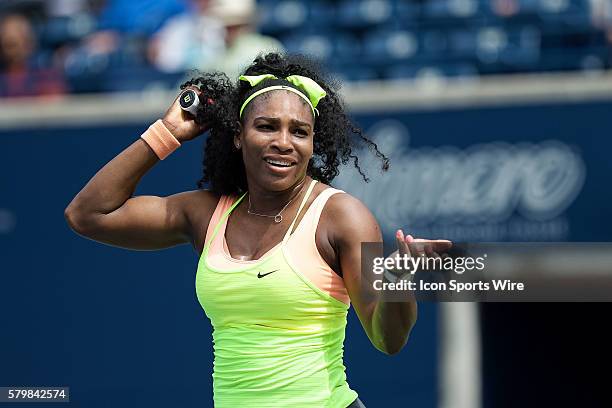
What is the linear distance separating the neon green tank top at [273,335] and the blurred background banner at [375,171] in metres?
2.75

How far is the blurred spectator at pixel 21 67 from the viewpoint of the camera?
737 centimetres

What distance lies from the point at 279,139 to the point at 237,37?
4.02 meters

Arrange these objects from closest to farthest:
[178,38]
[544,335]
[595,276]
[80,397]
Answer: [595,276] < [544,335] < [80,397] < [178,38]

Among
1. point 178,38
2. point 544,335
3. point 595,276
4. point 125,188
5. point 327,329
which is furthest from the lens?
point 178,38

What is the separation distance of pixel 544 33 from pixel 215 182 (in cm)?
407

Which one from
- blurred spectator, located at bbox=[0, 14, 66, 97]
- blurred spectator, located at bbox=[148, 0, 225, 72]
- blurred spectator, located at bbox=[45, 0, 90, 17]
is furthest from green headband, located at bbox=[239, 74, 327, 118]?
blurred spectator, located at bbox=[45, 0, 90, 17]

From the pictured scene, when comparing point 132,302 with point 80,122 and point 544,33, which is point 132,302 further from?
point 544,33

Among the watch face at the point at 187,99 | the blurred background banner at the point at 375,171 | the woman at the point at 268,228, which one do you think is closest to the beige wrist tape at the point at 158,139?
the woman at the point at 268,228

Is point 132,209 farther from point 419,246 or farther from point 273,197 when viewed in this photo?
point 419,246

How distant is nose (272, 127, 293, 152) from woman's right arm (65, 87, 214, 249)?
0.34 metres

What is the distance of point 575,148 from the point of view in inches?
237

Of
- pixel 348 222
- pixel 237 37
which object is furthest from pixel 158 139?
pixel 237 37

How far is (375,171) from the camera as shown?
20.7 feet

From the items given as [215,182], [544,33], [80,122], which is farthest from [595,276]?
[80,122]
